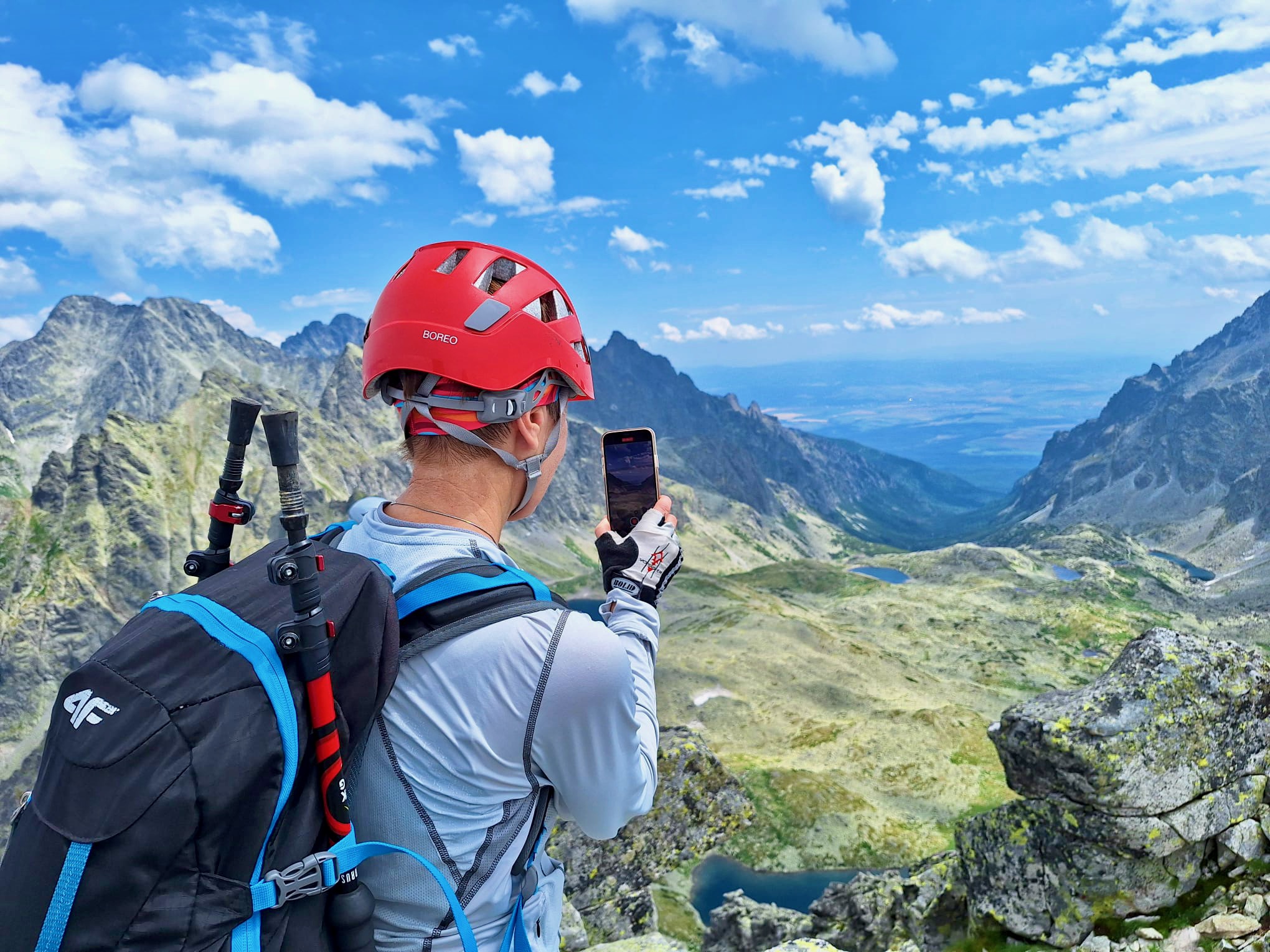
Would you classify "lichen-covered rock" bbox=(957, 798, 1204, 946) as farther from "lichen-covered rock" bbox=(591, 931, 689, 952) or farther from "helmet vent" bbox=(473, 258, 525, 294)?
"helmet vent" bbox=(473, 258, 525, 294)

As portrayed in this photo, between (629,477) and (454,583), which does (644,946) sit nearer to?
(629,477)

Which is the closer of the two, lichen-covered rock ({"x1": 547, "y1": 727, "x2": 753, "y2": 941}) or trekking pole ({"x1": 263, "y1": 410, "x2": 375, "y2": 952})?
trekking pole ({"x1": 263, "y1": 410, "x2": 375, "y2": 952})

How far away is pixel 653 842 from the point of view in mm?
28734

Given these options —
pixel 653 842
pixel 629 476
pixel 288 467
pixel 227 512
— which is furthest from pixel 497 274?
pixel 653 842

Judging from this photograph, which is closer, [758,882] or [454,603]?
[454,603]

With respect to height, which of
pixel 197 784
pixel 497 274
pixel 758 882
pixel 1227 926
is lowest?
pixel 758 882

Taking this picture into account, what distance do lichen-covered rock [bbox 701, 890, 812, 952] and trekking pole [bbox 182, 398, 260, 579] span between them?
22.9 m

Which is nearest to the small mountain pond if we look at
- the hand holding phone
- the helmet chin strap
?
the hand holding phone

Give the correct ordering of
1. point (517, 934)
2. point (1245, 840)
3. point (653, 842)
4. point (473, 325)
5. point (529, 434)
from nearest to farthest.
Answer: point (517, 934)
point (473, 325)
point (529, 434)
point (1245, 840)
point (653, 842)

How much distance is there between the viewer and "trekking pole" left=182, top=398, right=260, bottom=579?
4.97 meters

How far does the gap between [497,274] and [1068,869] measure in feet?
58.7

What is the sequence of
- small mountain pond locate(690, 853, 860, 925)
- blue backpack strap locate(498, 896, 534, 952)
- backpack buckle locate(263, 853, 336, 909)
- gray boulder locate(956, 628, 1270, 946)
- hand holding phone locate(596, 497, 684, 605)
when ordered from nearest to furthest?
1. backpack buckle locate(263, 853, 336, 909)
2. blue backpack strap locate(498, 896, 534, 952)
3. hand holding phone locate(596, 497, 684, 605)
4. gray boulder locate(956, 628, 1270, 946)
5. small mountain pond locate(690, 853, 860, 925)

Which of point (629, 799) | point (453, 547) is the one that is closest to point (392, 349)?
point (453, 547)

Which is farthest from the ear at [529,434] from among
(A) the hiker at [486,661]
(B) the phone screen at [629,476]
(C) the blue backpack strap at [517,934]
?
(C) the blue backpack strap at [517,934]
